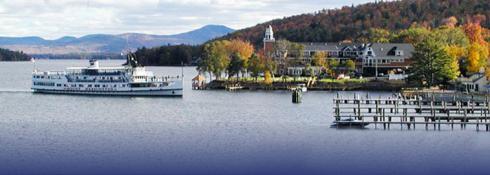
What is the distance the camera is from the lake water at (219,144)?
4022 centimetres

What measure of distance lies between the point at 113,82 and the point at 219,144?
46.9 m

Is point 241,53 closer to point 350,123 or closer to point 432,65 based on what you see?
point 432,65

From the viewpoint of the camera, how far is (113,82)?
9262 centimetres

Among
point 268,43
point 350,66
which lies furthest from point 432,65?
point 268,43

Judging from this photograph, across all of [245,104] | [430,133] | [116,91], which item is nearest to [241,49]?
[116,91]

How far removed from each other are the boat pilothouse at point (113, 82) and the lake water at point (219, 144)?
1747 centimetres

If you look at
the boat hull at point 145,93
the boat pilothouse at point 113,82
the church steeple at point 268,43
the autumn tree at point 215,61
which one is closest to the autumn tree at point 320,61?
the church steeple at point 268,43

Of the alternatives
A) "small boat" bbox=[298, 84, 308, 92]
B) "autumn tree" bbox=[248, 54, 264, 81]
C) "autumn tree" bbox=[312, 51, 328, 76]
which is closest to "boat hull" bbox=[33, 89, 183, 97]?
"small boat" bbox=[298, 84, 308, 92]

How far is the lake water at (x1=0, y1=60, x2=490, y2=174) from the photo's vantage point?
40219 mm

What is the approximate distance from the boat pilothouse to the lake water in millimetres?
17471

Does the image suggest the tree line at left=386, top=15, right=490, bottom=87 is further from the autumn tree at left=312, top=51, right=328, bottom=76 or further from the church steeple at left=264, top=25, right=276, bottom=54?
the church steeple at left=264, top=25, right=276, bottom=54

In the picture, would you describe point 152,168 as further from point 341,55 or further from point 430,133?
point 341,55

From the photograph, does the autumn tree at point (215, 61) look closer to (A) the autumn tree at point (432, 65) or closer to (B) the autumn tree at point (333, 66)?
(B) the autumn tree at point (333, 66)

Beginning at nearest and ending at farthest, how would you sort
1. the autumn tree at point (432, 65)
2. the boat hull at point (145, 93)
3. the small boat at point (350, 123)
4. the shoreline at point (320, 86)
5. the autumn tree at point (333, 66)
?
the small boat at point (350, 123) → the boat hull at point (145, 93) → the autumn tree at point (432, 65) → the shoreline at point (320, 86) → the autumn tree at point (333, 66)
